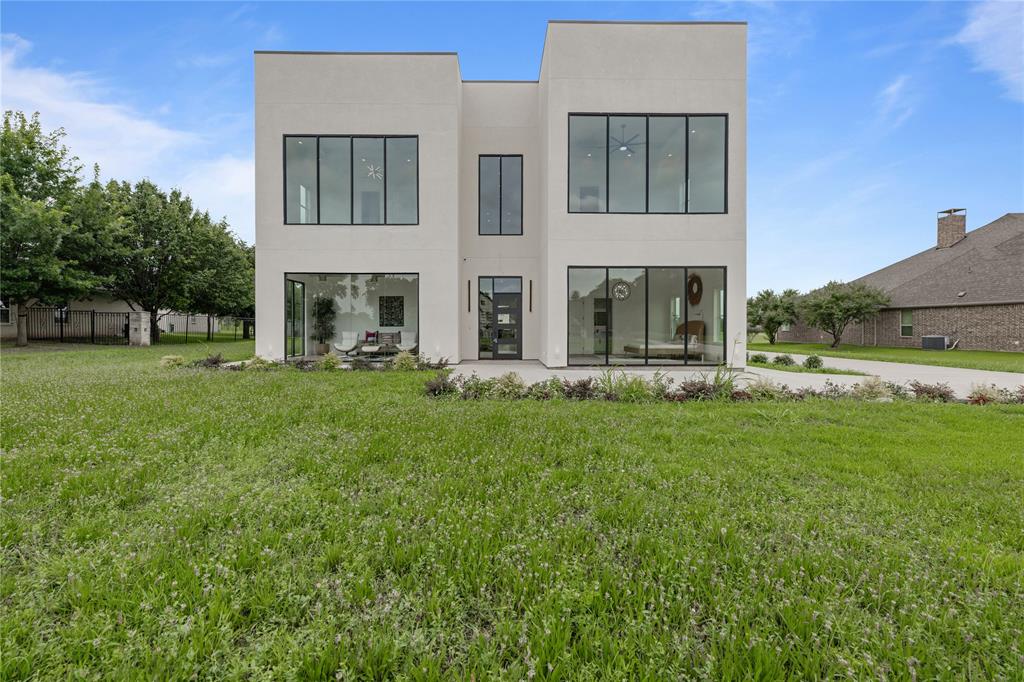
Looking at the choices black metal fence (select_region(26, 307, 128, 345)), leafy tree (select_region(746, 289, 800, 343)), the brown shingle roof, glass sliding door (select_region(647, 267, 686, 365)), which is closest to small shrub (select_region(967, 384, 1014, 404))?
glass sliding door (select_region(647, 267, 686, 365))

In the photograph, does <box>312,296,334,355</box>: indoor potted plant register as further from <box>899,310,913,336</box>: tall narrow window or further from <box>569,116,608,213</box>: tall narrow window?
<box>899,310,913,336</box>: tall narrow window

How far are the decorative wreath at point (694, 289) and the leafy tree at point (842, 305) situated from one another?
58.2ft

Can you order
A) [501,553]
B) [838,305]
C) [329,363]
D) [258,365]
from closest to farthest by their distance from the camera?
[501,553] < [258,365] < [329,363] < [838,305]

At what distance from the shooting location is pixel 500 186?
14492 millimetres

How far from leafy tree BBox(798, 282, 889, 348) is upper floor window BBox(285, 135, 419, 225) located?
24215mm

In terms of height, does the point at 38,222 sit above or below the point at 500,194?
below

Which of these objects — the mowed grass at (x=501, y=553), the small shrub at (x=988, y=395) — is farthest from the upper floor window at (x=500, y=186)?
the small shrub at (x=988, y=395)

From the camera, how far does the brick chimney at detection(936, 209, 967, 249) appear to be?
28.4 m

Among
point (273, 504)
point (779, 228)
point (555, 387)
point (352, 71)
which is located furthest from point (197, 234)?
point (779, 228)

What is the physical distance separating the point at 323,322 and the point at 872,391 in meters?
14.1

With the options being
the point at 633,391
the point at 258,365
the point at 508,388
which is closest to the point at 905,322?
the point at 633,391

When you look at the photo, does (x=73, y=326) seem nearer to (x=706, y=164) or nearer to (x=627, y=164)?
(x=627, y=164)

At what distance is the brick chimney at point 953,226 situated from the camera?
28.4 meters

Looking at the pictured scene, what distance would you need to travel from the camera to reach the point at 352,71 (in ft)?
41.2
